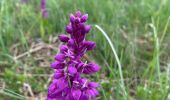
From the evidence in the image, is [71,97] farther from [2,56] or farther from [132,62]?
[2,56]

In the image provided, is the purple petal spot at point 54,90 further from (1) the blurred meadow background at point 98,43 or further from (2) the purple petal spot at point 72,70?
(1) the blurred meadow background at point 98,43

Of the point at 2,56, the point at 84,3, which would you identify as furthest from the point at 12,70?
the point at 84,3

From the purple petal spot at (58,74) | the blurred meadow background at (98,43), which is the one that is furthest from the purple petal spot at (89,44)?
the blurred meadow background at (98,43)

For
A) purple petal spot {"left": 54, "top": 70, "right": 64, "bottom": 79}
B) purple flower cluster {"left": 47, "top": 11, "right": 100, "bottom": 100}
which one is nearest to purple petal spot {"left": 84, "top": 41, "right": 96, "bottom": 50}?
purple flower cluster {"left": 47, "top": 11, "right": 100, "bottom": 100}

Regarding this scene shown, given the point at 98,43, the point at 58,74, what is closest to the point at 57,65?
the point at 58,74

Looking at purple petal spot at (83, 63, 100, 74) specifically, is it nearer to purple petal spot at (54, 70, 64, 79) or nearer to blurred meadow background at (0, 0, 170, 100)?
purple petal spot at (54, 70, 64, 79)

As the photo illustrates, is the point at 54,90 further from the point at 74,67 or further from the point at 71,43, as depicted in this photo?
the point at 71,43
